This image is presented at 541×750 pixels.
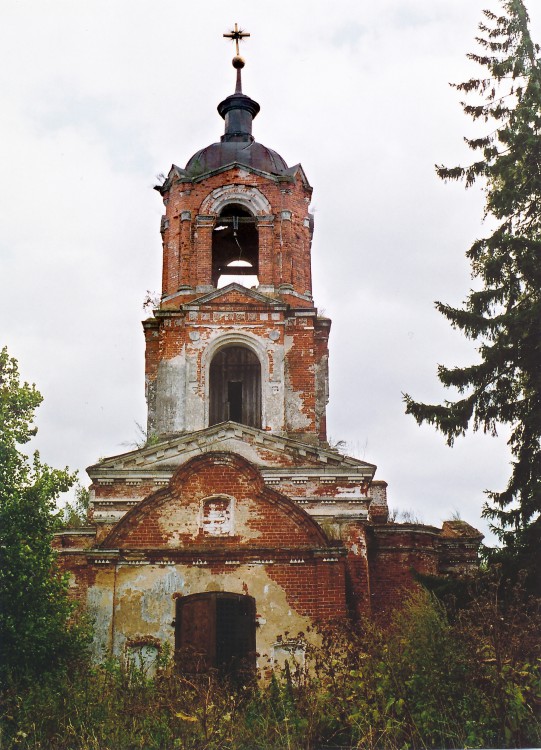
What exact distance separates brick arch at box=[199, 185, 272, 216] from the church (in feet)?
0.11

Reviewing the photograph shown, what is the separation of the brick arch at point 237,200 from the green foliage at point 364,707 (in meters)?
12.1

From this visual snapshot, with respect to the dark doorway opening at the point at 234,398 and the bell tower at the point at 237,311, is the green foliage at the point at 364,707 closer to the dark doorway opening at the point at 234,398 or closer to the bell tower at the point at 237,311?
the bell tower at the point at 237,311

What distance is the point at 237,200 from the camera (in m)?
19.4

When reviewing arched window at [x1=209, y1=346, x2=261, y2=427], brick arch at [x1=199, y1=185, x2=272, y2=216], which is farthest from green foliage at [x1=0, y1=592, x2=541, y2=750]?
brick arch at [x1=199, y1=185, x2=272, y2=216]

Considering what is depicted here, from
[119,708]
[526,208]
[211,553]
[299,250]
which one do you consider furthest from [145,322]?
[119,708]

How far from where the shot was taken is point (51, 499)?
1162 cm

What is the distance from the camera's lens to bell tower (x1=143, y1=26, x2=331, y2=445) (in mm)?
17453

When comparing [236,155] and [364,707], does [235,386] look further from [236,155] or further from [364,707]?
[364,707]

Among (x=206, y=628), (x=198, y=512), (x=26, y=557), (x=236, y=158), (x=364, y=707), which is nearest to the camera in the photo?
(x=364, y=707)

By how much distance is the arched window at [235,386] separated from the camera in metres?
18.2

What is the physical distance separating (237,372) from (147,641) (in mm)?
6956

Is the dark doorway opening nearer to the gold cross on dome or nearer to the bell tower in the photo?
the bell tower

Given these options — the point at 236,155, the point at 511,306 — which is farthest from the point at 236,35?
the point at 511,306

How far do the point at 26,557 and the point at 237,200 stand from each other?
11042mm
